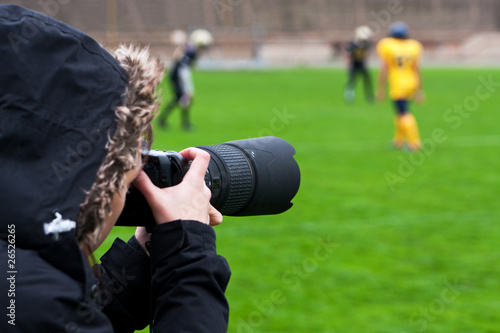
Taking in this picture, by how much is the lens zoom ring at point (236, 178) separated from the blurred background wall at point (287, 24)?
122 feet

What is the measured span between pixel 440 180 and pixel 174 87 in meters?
6.86

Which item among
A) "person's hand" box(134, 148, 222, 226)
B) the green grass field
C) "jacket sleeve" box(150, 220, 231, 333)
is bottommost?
the green grass field

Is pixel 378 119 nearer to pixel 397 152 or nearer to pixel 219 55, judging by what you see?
pixel 397 152

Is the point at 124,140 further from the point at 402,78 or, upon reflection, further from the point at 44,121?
the point at 402,78

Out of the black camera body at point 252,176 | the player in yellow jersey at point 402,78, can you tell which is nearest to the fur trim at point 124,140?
the black camera body at point 252,176

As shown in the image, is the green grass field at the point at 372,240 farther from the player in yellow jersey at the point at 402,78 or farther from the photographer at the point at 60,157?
the photographer at the point at 60,157

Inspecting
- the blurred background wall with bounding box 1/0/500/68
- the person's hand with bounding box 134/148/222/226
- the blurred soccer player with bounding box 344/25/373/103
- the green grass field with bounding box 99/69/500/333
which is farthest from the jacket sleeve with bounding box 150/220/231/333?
the blurred background wall with bounding box 1/0/500/68

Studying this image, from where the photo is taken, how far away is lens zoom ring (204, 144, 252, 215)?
1663 mm

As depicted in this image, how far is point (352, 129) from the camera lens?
1288cm

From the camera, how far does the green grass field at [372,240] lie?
384 cm

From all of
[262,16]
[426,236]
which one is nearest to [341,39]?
[262,16]

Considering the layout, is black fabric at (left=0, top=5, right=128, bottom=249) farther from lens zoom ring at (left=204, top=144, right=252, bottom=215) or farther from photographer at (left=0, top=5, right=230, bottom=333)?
lens zoom ring at (left=204, top=144, right=252, bottom=215)

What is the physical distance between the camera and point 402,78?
10.4m

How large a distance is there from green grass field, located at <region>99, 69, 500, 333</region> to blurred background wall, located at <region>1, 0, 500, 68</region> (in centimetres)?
2887
